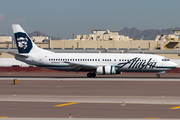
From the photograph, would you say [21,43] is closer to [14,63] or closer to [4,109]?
[4,109]

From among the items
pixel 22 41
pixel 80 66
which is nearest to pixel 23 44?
pixel 22 41

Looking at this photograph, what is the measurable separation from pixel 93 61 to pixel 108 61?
2.56m

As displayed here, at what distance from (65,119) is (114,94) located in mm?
11196

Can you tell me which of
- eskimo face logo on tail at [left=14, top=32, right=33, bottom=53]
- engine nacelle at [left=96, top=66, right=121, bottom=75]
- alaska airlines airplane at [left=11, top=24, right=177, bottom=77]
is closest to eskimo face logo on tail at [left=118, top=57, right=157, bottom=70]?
alaska airlines airplane at [left=11, top=24, right=177, bottom=77]

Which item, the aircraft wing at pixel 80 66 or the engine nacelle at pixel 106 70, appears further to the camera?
the aircraft wing at pixel 80 66

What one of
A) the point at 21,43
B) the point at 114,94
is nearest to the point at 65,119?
the point at 114,94

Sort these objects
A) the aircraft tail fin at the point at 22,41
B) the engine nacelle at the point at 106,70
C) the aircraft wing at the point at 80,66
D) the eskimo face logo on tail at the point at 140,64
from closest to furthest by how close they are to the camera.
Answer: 1. the engine nacelle at the point at 106,70
2. the aircraft wing at the point at 80,66
3. the eskimo face logo on tail at the point at 140,64
4. the aircraft tail fin at the point at 22,41

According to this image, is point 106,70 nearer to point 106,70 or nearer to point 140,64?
point 106,70

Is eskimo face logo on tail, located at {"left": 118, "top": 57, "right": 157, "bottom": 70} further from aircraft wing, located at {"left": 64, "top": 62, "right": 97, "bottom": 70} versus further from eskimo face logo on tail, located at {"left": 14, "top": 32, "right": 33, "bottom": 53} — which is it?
eskimo face logo on tail, located at {"left": 14, "top": 32, "right": 33, "bottom": 53}

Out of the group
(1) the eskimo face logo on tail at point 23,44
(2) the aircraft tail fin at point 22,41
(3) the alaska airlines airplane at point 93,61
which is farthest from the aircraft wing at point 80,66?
(1) the eskimo face logo on tail at point 23,44

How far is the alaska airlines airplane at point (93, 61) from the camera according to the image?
147 ft

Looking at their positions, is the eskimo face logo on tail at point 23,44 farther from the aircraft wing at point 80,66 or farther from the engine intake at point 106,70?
the engine intake at point 106,70

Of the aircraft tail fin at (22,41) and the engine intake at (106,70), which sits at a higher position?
the aircraft tail fin at (22,41)

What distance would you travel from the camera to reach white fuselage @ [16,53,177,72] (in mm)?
44906
